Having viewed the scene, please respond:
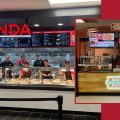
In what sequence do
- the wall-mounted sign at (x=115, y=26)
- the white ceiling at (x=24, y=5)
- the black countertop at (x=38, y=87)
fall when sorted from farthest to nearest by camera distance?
the white ceiling at (x=24, y=5)
the black countertop at (x=38, y=87)
the wall-mounted sign at (x=115, y=26)

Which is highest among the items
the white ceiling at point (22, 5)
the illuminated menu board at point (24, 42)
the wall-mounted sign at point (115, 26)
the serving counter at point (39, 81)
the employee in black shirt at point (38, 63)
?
the white ceiling at point (22, 5)

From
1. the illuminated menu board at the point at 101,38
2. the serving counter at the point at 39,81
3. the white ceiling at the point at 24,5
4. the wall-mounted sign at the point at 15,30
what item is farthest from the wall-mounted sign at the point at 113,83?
the white ceiling at the point at 24,5

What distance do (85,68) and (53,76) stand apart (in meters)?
1.30

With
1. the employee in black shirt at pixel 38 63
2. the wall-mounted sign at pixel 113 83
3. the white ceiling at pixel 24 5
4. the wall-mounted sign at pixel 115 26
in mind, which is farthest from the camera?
the employee in black shirt at pixel 38 63

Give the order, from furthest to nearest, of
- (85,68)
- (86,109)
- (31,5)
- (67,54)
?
(67,54) < (31,5) < (86,109) < (85,68)

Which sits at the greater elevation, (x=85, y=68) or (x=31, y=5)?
(x=31, y=5)

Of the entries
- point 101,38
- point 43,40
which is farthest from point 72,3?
point 101,38

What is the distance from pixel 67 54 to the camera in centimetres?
620

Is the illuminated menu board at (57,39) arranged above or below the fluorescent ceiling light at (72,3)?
below

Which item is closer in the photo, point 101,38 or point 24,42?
point 101,38

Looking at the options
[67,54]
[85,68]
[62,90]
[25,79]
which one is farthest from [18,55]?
[85,68]

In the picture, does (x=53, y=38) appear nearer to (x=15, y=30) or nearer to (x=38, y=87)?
(x=15, y=30)

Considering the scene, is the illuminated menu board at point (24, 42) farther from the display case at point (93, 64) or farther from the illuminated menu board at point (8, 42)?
the display case at point (93, 64)

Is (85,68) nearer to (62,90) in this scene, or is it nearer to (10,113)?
(62,90)
